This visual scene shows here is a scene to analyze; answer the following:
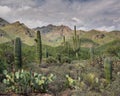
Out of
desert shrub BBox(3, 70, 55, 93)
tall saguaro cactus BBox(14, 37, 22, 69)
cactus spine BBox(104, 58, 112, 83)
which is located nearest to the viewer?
desert shrub BBox(3, 70, 55, 93)

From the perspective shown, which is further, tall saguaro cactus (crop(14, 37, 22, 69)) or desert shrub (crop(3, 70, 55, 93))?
tall saguaro cactus (crop(14, 37, 22, 69))

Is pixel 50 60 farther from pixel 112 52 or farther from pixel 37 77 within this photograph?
pixel 37 77

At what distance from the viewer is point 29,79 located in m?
16.6

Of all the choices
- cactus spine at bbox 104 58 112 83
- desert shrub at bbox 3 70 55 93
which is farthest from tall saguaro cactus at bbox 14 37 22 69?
cactus spine at bbox 104 58 112 83

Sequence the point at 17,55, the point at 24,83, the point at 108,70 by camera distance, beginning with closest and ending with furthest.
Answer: the point at 24,83, the point at 108,70, the point at 17,55

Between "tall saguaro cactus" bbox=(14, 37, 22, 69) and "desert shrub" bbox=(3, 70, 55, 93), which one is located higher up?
"tall saguaro cactus" bbox=(14, 37, 22, 69)

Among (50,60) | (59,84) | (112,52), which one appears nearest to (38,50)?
(50,60)

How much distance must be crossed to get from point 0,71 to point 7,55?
7.01m

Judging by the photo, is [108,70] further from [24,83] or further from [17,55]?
[24,83]

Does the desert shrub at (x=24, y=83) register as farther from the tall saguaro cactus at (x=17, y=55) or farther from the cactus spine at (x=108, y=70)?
the cactus spine at (x=108, y=70)

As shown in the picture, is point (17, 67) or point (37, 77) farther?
point (17, 67)

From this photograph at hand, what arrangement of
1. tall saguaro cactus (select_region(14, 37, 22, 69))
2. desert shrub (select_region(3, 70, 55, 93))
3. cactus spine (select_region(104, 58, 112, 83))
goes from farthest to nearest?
tall saguaro cactus (select_region(14, 37, 22, 69)) < cactus spine (select_region(104, 58, 112, 83)) < desert shrub (select_region(3, 70, 55, 93))

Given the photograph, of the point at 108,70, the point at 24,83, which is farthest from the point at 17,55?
the point at 24,83

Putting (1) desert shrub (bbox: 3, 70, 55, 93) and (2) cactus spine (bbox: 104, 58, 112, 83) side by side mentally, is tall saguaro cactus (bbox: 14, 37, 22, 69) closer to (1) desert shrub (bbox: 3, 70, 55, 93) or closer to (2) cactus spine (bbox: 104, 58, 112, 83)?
(1) desert shrub (bbox: 3, 70, 55, 93)
